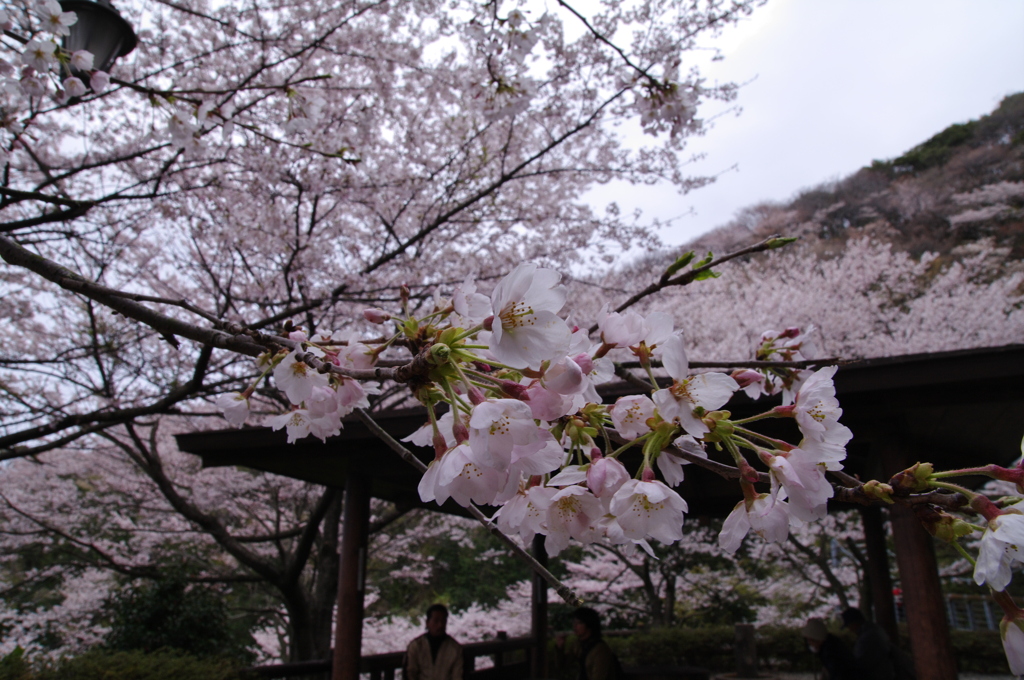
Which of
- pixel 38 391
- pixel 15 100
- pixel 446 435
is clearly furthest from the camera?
pixel 38 391

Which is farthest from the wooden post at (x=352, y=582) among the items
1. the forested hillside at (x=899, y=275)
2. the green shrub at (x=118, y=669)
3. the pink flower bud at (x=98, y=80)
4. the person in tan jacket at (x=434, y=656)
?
the forested hillside at (x=899, y=275)

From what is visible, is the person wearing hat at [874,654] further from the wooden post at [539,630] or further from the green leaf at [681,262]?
the green leaf at [681,262]

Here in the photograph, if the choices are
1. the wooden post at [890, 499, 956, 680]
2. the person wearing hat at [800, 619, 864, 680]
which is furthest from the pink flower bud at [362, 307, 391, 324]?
the person wearing hat at [800, 619, 864, 680]

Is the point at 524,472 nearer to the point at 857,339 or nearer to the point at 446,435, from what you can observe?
the point at 446,435

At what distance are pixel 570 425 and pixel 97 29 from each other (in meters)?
3.13

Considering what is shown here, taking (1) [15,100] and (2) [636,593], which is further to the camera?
(2) [636,593]

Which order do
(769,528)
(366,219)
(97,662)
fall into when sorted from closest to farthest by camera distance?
1. (769,528)
2. (97,662)
3. (366,219)

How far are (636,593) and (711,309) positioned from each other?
630cm

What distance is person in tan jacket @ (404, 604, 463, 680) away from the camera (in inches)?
148

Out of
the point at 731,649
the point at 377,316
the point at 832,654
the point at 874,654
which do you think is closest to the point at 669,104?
the point at 377,316

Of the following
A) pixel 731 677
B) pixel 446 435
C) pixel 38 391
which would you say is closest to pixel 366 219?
pixel 38 391

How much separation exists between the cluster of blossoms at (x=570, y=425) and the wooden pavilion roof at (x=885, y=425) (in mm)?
2025

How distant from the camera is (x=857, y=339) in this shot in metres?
11.0

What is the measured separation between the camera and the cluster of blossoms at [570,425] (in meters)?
0.61
